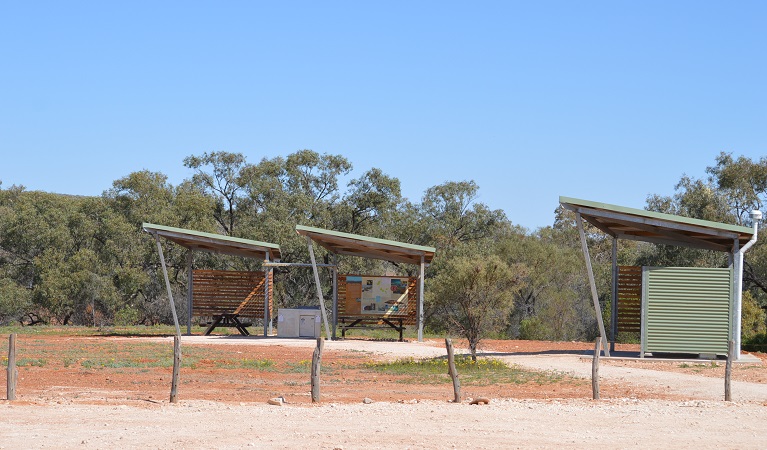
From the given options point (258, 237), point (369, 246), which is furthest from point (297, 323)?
point (258, 237)

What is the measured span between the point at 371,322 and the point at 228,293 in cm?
546

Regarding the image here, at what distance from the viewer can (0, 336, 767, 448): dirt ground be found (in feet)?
40.0

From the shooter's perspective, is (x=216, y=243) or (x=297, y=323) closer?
(x=216, y=243)

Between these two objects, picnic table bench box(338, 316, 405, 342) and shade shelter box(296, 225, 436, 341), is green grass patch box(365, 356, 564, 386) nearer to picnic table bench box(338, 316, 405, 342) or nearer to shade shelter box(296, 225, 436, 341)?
shade shelter box(296, 225, 436, 341)

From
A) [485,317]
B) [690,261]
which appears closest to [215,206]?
[690,261]

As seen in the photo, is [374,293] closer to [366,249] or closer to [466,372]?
[366,249]

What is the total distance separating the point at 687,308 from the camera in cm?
2453

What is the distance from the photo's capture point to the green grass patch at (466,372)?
64.5 feet

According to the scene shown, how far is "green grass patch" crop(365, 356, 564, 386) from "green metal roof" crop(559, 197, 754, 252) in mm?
4493

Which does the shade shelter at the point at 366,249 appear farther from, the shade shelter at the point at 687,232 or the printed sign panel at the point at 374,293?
the shade shelter at the point at 687,232

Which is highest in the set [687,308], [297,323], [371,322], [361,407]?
[687,308]

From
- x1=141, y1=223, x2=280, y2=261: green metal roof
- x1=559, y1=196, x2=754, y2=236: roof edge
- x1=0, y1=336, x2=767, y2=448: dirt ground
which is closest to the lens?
x1=0, y1=336, x2=767, y2=448: dirt ground

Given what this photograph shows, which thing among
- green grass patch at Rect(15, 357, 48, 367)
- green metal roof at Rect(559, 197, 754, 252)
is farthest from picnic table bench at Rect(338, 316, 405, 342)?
green grass patch at Rect(15, 357, 48, 367)

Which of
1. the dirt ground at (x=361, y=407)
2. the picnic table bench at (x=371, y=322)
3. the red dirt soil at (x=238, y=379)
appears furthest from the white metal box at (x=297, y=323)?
the dirt ground at (x=361, y=407)
